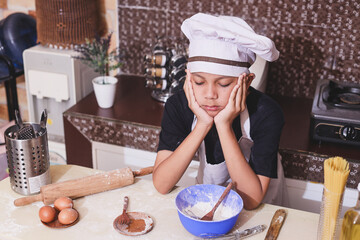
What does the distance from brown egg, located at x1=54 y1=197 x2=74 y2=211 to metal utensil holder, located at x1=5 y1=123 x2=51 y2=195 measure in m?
0.13

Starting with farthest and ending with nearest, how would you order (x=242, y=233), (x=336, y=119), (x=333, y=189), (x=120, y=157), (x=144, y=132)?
(x=120, y=157) → (x=144, y=132) → (x=336, y=119) → (x=242, y=233) → (x=333, y=189)

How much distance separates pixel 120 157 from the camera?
7.57 ft

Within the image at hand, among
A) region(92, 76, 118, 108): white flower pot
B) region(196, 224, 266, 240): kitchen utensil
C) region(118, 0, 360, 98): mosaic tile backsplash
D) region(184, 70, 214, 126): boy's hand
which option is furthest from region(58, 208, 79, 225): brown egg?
region(118, 0, 360, 98): mosaic tile backsplash

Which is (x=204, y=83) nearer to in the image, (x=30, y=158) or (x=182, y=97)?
(x=182, y=97)

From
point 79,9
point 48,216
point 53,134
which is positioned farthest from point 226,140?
point 53,134

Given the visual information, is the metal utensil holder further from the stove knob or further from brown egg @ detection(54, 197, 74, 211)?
the stove knob

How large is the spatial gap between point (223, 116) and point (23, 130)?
2.16 ft

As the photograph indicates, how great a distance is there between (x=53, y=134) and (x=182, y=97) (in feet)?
4.63

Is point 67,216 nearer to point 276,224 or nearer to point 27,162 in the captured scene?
point 27,162

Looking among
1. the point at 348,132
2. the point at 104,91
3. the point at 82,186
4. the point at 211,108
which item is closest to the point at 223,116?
the point at 211,108

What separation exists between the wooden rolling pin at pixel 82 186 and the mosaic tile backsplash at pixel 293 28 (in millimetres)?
1339

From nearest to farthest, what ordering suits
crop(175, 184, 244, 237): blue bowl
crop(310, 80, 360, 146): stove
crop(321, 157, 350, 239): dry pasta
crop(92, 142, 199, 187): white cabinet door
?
crop(321, 157, 350, 239): dry pasta, crop(175, 184, 244, 237): blue bowl, crop(310, 80, 360, 146): stove, crop(92, 142, 199, 187): white cabinet door

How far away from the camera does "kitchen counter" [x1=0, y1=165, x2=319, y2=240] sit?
120 cm

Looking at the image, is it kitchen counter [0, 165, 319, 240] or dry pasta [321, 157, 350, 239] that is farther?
kitchen counter [0, 165, 319, 240]
